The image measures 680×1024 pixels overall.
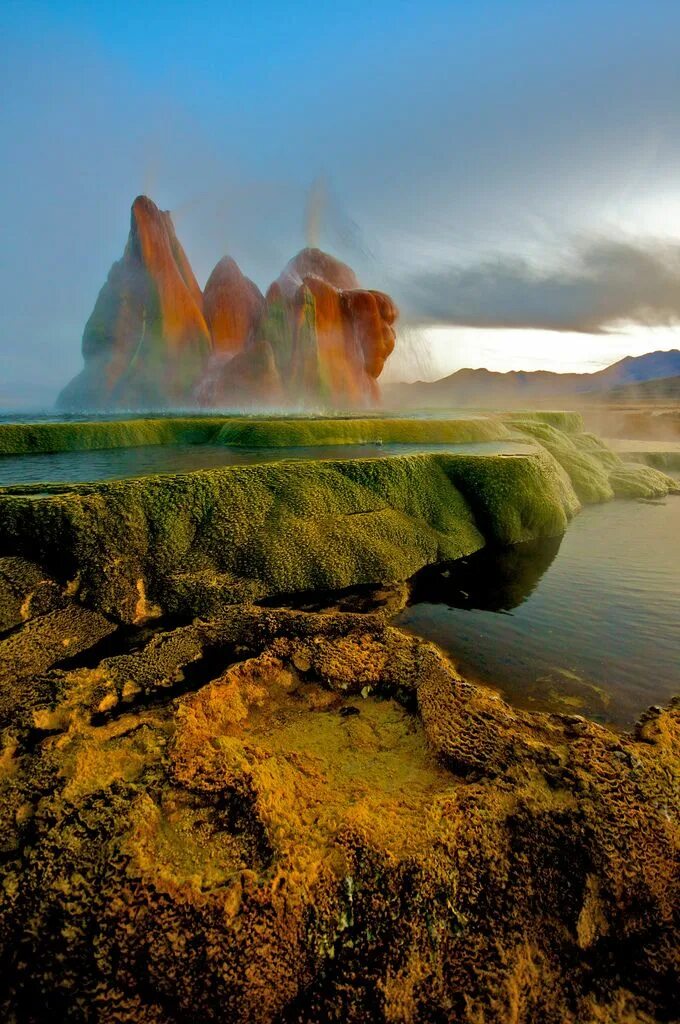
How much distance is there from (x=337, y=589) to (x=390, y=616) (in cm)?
156

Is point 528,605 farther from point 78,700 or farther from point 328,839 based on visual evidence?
point 78,700

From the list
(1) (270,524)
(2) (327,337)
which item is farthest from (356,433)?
(2) (327,337)

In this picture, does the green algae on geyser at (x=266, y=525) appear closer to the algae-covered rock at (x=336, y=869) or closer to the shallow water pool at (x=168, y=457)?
the shallow water pool at (x=168, y=457)

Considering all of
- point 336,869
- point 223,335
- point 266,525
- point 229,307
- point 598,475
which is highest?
point 229,307

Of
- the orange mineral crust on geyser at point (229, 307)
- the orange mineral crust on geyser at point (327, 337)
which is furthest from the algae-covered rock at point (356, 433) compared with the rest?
the orange mineral crust on geyser at point (229, 307)

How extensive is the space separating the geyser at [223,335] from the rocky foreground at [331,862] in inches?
2296

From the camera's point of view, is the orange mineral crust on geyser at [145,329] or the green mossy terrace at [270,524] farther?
the orange mineral crust on geyser at [145,329]

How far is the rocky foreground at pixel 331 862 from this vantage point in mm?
3521

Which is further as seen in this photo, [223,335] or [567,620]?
[223,335]

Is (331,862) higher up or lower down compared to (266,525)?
lower down

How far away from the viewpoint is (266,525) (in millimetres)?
11289

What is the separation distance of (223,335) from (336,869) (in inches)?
3464

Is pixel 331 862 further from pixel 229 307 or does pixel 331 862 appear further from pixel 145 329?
pixel 229 307

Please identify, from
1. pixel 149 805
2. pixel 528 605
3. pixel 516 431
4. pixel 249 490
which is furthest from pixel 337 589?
pixel 516 431
